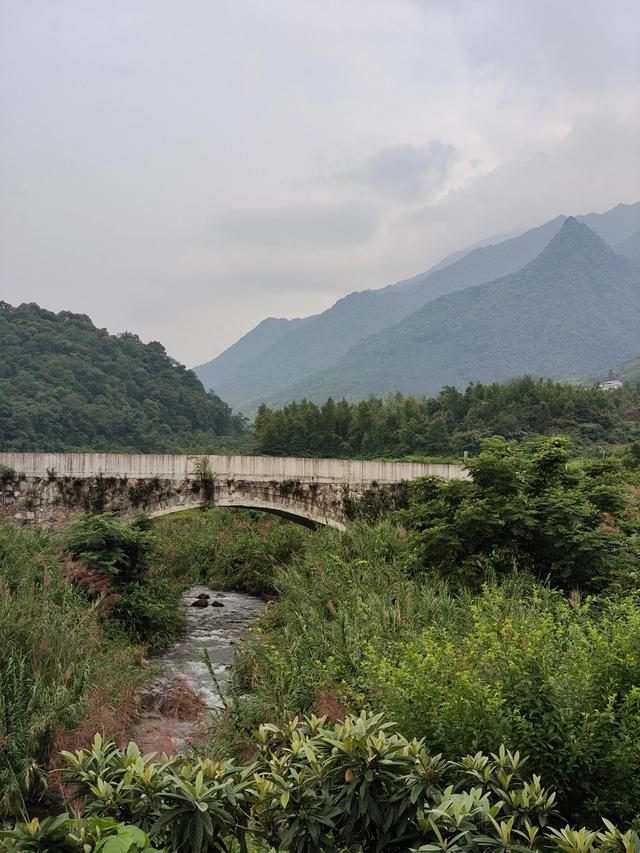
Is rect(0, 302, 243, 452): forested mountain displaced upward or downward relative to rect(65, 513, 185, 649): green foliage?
upward

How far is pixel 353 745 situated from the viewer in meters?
3.02

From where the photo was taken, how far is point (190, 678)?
10.8 m

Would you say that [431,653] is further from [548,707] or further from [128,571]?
[128,571]

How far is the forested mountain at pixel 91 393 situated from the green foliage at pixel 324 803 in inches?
1738

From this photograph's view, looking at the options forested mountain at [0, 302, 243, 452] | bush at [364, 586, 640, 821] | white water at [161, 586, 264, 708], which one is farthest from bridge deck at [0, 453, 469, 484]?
forested mountain at [0, 302, 243, 452]

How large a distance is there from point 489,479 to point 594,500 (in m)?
1.74

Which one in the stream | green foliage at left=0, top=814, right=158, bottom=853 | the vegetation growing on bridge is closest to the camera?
green foliage at left=0, top=814, right=158, bottom=853

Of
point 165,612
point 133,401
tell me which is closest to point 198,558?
point 165,612

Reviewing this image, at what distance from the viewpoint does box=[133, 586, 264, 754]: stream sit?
8297 mm

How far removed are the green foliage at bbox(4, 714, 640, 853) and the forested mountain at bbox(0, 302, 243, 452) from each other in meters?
44.2

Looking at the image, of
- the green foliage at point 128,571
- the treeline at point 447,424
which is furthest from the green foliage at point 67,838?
the treeline at point 447,424

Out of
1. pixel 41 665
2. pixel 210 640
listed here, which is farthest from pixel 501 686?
pixel 210 640

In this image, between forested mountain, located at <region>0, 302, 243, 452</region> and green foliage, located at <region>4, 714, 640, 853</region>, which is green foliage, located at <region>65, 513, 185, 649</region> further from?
forested mountain, located at <region>0, 302, 243, 452</region>

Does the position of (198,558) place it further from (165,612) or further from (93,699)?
(93,699)
